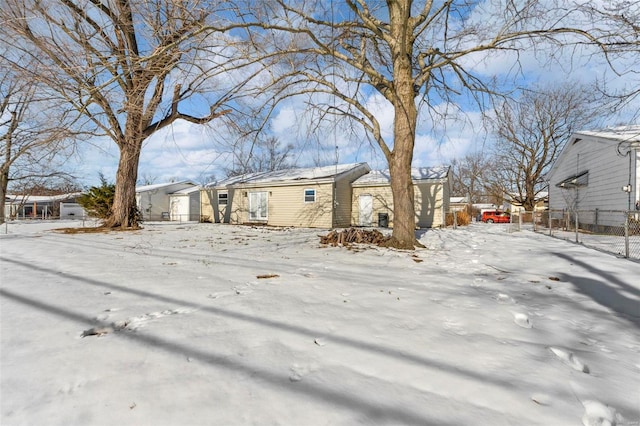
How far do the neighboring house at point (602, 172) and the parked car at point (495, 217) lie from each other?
11203 mm

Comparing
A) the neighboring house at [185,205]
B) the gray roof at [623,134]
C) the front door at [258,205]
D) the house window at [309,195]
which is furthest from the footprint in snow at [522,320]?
the neighboring house at [185,205]

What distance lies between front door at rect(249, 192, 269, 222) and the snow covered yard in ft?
40.1

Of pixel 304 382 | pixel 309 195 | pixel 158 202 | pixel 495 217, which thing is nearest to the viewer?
pixel 304 382

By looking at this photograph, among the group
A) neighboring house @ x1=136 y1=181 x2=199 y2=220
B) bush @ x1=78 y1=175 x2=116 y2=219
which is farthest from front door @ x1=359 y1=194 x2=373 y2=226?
neighboring house @ x1=136 y1=181 x2=199 y2=220

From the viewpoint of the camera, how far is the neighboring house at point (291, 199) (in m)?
14.4

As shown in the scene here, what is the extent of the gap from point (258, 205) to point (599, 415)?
16.0m

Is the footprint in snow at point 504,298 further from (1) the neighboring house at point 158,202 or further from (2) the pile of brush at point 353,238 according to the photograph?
(1) the neighboring house at point 158,202

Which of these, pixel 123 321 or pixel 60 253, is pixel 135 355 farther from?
pixel 60 253

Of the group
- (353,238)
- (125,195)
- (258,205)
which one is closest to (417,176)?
(353,238)

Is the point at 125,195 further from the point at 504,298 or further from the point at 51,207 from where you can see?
the point at 51,207

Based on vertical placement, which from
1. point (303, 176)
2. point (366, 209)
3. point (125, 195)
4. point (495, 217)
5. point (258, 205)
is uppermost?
point (303, 176)

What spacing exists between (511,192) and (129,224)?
86.6 ft

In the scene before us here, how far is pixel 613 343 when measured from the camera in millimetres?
2213

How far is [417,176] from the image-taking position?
1457 cm
